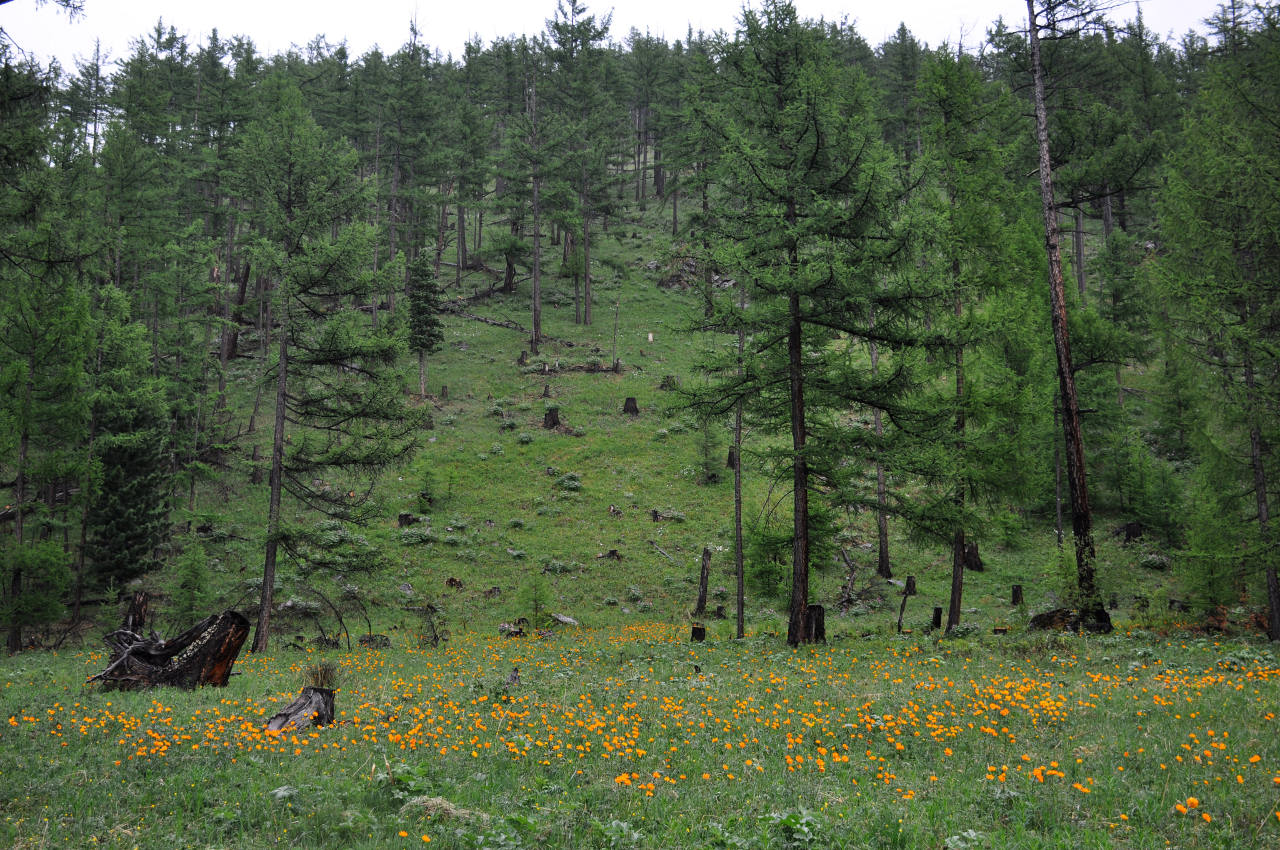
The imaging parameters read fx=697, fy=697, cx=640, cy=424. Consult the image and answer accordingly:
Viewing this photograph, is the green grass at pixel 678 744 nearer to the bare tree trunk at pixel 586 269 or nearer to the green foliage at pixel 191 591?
the green foliage at pixel 191 591

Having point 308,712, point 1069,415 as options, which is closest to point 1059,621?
point 1069,415

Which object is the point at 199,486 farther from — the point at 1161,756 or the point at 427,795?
the point at 1161,756

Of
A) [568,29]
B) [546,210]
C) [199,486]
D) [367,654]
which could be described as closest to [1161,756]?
[367,654]

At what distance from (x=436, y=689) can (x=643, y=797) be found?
19.3 feet

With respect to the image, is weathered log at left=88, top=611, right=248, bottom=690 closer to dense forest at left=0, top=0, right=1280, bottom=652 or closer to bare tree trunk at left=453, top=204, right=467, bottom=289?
dense forest at left=0, top=0, right=1280, bottom=652

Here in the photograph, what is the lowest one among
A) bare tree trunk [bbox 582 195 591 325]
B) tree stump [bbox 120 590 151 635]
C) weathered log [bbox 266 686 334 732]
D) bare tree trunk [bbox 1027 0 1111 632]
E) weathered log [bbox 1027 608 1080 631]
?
weathered log [bbox 1027 608 1080 631]

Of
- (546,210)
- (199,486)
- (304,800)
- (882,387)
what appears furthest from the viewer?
(546,210)

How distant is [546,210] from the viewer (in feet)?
155

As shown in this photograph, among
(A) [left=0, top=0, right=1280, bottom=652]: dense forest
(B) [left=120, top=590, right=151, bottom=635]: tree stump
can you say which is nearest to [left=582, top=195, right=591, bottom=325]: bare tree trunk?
(A) [left=0, top=0, right=1280, bottom=652]: dense forest

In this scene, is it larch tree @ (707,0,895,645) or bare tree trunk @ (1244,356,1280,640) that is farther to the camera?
larch tree @ (707,0,895,645)

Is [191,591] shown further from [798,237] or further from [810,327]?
[798,237]

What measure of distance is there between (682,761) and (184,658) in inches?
343

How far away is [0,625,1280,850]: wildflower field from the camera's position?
503 cm

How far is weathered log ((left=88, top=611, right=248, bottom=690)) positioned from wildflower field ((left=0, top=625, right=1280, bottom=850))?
70cm
